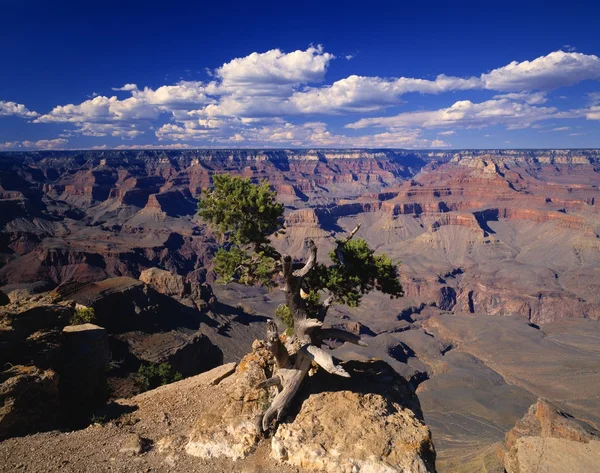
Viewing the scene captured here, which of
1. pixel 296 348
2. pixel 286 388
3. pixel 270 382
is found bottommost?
pixel 286 388

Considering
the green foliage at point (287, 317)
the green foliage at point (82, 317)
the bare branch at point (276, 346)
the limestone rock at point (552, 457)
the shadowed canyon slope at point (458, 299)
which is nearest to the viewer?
the bare branch at point (276, 346)

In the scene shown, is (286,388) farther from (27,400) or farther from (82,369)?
(82,369)

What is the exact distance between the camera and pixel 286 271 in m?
17.3

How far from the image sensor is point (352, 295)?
2142 centimetres

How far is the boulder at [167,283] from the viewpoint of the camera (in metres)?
81.5

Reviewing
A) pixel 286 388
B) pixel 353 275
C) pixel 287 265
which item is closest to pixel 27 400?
pixel 286 388

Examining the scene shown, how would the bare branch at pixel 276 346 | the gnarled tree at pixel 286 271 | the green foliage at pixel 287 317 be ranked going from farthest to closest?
the green foliage at pixel 287 317
the gnarled tree at pixel 286 271
the bare branch at pixel 276 346

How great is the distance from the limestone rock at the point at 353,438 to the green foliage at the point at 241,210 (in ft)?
28.5

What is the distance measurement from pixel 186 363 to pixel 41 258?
90.8 m

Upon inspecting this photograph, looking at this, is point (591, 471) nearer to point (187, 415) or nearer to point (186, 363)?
point (187, 415)

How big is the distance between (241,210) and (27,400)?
13.5 meters

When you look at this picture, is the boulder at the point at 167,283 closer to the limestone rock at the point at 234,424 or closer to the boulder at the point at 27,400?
the boulder at the point at 27,400

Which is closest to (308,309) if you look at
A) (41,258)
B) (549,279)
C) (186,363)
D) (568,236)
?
(186,363)

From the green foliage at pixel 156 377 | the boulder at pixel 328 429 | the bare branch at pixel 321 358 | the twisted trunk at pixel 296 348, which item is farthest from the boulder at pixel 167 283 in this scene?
the bare branch at pixel 321 358
